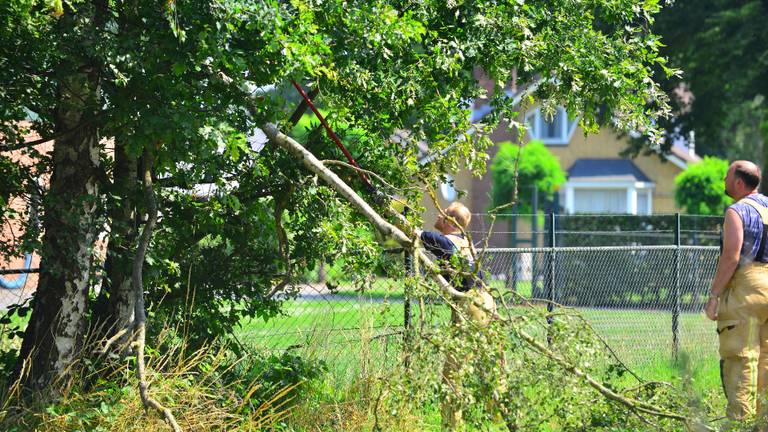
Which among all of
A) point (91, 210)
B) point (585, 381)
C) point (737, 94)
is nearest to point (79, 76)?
point (91, 210)

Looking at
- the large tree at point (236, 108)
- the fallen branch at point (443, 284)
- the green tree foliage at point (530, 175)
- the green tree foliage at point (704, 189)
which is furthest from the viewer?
the green tree foliage at point (530, 175)

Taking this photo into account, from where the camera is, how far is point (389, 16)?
587cm

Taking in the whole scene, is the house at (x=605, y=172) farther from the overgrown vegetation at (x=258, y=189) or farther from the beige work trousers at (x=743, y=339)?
the beige work trousers at (x=743, y=339)

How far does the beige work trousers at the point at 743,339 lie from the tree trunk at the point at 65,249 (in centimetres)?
436

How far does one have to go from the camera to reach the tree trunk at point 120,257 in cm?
646

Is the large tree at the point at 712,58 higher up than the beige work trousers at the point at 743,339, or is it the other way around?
the large tree at the point at 712,58

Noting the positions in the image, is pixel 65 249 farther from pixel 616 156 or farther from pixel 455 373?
pixel 616 156

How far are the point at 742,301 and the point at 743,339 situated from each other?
256 millimetres

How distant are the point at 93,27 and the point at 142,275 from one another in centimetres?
182

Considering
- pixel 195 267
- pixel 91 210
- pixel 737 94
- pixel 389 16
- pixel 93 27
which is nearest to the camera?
pixel 93 27

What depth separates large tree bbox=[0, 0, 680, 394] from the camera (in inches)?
209

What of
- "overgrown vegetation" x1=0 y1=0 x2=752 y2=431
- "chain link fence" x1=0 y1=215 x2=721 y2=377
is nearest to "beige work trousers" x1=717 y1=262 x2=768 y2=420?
"chain link fence" x1=0 y1=215 x2=721 y2=377

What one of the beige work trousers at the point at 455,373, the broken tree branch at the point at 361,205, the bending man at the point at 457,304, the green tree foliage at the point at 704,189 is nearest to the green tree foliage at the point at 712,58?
the green tree foliage at the point at 704,189

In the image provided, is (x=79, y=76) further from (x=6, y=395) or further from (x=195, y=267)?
(x=6, y=395)
